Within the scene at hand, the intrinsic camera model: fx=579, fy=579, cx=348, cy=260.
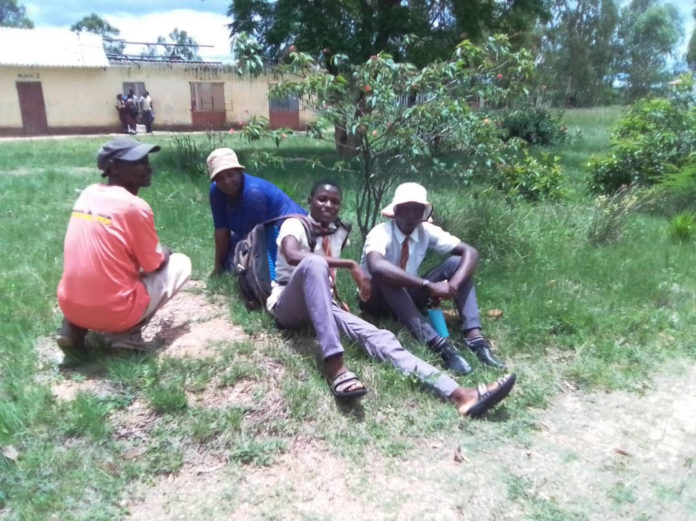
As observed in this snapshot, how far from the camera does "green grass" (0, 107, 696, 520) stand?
2590 millimetres

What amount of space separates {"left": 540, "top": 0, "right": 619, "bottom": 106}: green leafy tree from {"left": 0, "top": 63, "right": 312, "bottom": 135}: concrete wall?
16201 mm

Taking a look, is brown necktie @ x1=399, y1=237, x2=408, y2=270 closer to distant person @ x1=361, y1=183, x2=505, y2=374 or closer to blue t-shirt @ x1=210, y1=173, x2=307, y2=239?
distant person @ x1=361, y1=183, x2=505, y2=374

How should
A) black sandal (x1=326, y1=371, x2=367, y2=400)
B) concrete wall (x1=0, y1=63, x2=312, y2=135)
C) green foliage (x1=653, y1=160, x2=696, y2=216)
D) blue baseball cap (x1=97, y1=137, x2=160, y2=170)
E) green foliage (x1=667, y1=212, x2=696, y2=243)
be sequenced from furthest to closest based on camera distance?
concrete wall (x1=0, y1=63, x2=312, y2=135)
green foliage (x1=653, y1=160, x2=696, y2=216)
green foliage (x1=667, y1=212, x2=696, y2=243)
blue baseball cap (x1=97, y1=137, x2=160, y2=170)
black sandal (x1=326, y1=371, x2=367, y2=400)

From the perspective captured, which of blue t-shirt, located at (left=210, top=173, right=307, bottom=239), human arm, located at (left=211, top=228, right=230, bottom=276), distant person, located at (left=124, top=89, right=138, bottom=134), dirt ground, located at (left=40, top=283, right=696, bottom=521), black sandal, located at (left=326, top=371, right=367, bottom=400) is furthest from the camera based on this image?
distant person, located at (left=124, top=89, right=138, bottom=134)

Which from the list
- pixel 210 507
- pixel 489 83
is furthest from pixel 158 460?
pixel 489 83

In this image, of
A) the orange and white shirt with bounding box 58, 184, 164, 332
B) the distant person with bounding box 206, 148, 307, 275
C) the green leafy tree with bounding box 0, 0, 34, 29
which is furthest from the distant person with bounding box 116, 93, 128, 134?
the green leafy tree with bounding box 0, 0, 34, 29

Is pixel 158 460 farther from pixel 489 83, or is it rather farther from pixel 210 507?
pixel 489 83

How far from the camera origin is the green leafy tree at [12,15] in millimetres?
57562

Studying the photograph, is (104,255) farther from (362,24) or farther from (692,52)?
(692,52)

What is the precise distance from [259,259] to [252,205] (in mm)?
411

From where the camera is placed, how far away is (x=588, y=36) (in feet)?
105

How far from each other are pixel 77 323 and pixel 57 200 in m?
5.04

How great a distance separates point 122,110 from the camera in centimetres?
2214

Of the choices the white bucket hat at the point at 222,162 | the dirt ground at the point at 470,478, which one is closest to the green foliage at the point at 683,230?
the dirt ground at the point at 470,478
